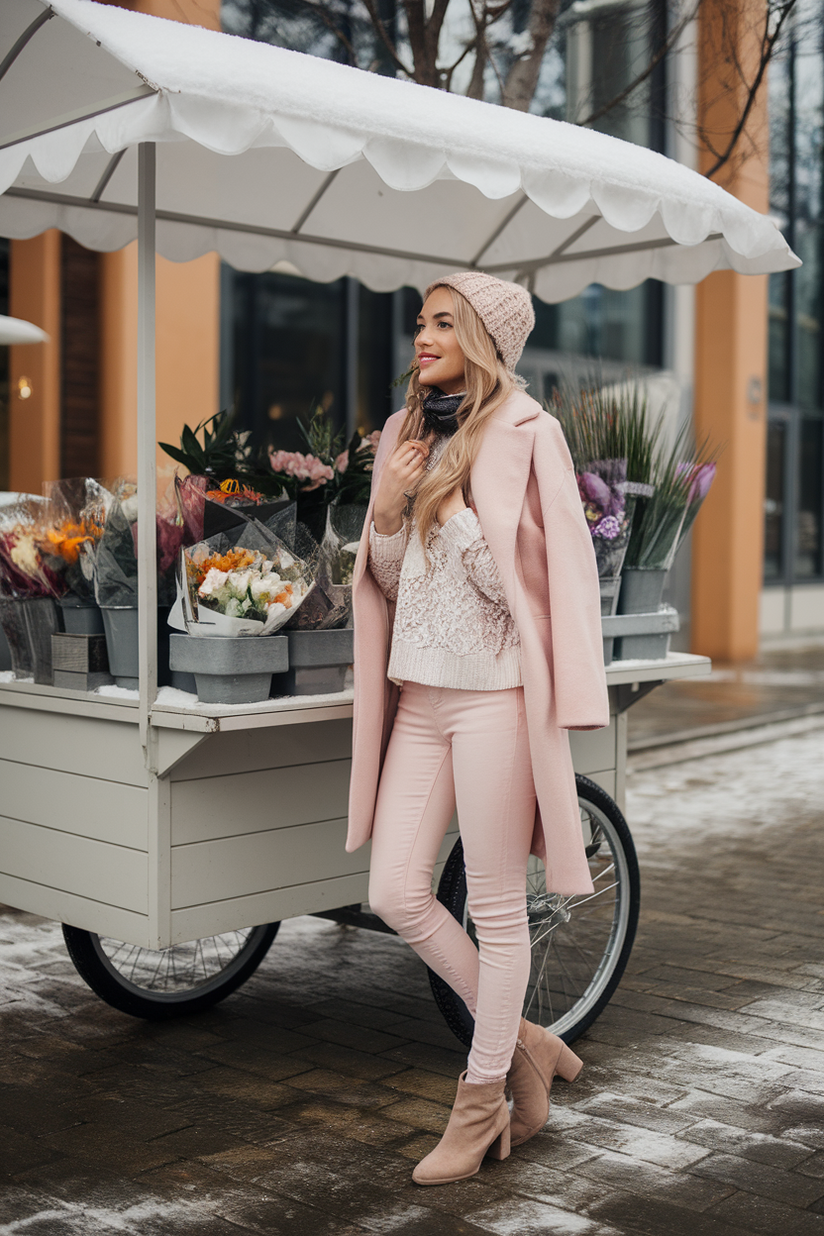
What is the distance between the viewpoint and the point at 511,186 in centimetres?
335

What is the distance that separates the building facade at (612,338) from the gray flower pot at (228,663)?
749 mm

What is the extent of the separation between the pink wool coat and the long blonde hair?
3 cm

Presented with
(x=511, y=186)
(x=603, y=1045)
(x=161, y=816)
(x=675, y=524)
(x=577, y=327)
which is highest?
(x=577, y=327)

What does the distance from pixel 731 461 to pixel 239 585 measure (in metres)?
11.9

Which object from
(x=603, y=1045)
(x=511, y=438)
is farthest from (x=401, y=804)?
(x=603, y=1045)

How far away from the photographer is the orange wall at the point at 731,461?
46.9 ft

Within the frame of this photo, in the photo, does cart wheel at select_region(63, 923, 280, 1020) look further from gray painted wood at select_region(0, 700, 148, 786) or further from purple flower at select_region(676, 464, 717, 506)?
purple flower at select_region(676, 464, 717, 506)

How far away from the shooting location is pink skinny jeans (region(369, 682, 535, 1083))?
2.88 meters

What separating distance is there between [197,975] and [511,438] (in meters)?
2.02

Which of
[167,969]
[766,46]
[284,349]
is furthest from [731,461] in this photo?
[167,969]

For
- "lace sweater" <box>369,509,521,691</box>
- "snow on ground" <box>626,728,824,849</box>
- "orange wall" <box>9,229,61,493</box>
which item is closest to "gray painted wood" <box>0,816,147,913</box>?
"lace sweater" <box>369,509,521,691</box>

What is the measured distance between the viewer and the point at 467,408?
2.95m

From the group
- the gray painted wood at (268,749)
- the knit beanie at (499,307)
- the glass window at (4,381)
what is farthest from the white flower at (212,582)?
the glass window at (4,381)

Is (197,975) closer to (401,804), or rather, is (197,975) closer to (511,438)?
(401,804)
